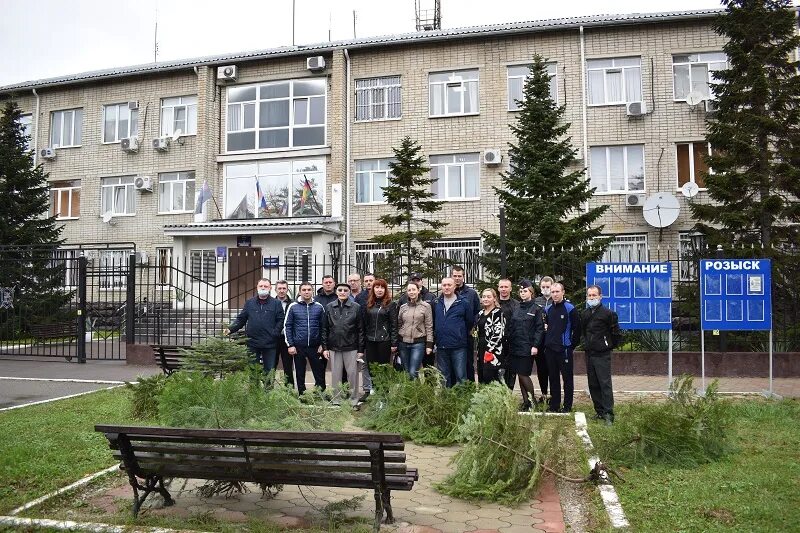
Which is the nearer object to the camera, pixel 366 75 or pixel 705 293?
pixel 705 293

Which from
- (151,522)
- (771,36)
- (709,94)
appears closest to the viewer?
(151,522)

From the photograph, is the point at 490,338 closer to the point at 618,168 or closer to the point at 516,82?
the point at 618,168

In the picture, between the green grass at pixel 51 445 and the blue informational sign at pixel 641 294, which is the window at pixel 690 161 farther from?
the green grass at pixel 51 445

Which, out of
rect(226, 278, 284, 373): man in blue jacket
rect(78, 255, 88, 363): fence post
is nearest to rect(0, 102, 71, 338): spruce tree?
rect(78, 255, 88, 363): fence post

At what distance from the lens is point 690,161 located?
2159cm

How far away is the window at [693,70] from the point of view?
70.6ft

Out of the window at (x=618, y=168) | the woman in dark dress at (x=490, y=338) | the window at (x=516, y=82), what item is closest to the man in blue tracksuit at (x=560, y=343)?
the woman in dark dress at (x=490, y=338)

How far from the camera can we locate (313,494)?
548 centimetres

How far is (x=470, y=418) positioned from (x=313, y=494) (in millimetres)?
1518

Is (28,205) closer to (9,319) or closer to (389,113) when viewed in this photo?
(9,319)

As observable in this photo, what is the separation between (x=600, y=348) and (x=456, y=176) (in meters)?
15.4

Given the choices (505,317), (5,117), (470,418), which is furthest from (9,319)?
(470,418)

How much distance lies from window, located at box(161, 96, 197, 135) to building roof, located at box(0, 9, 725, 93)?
1.25m

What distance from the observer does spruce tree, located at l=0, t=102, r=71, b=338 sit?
18719 mm
